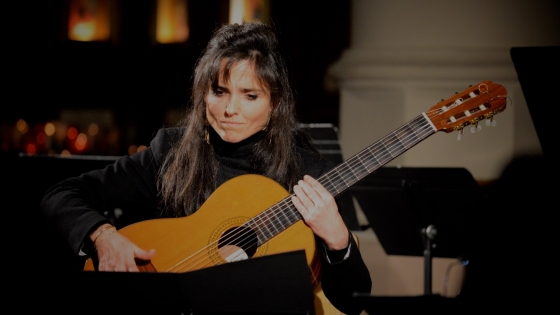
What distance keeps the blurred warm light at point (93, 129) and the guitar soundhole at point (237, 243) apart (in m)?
8.19

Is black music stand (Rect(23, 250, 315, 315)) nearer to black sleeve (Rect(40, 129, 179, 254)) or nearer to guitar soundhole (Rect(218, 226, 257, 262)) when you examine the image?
guitar soundhole (Rect(218, 226, 257, 262))

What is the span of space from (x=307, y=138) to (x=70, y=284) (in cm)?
120

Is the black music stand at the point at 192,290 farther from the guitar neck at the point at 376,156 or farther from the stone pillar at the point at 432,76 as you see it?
the stone pillar at the point at 432,76

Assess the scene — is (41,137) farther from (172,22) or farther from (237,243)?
(237,243)

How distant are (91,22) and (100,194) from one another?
27.5 feet

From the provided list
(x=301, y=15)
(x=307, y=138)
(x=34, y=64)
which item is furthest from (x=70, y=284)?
(x=34, y=64)

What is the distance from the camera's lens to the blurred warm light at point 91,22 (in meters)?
10.0

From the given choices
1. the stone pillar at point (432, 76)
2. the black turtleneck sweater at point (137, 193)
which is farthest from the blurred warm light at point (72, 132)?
the black turtleneck sweater at point (137, 193)

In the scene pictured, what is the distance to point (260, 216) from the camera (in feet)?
6.75

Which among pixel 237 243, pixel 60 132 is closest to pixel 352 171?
pixel 237 243

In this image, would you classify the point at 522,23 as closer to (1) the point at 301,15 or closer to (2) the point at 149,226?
(2) the point at 149,226

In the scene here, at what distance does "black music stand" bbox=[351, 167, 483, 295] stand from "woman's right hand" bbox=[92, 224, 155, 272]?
1.32 meters

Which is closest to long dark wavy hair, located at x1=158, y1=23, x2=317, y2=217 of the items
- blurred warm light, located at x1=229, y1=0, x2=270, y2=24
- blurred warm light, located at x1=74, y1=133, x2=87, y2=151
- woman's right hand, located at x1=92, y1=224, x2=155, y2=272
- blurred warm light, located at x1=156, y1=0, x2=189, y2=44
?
woman's right hand, located at x1=92, y1=224, x2=155, y2=272

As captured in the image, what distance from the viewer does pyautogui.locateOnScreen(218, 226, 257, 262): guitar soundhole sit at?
2.05 metres
